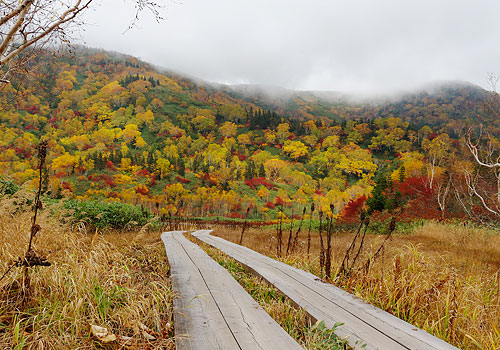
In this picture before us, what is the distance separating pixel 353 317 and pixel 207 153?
281 feet

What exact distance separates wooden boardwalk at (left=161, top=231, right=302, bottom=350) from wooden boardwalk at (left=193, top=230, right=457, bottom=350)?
495mm

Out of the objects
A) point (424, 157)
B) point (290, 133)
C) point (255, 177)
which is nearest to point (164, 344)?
point (255, 177)

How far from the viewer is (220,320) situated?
73.6 inches

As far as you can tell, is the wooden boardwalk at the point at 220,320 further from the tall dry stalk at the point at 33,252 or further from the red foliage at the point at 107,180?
the red foliage at the point at 107,180

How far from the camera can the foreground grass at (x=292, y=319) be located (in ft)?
5.71

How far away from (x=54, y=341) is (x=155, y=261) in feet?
9.85

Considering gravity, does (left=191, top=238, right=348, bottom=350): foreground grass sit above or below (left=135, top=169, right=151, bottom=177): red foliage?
below

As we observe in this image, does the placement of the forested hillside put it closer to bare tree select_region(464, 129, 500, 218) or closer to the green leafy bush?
bare tree select_region(464, 129, 500, 218)

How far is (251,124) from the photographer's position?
118188mm

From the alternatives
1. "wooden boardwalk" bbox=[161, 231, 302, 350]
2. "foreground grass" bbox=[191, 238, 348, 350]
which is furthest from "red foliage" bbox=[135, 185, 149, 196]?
"wooden boardwalk" bbox=[161, 231, 302, 350]

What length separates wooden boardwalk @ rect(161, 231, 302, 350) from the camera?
5.05ft

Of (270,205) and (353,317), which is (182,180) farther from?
(353,317)

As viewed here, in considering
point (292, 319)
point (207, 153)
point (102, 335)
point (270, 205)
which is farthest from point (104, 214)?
point (207, 153)

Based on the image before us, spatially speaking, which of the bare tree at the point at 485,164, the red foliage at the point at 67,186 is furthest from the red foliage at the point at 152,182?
the bare tree at the point at 485,164
